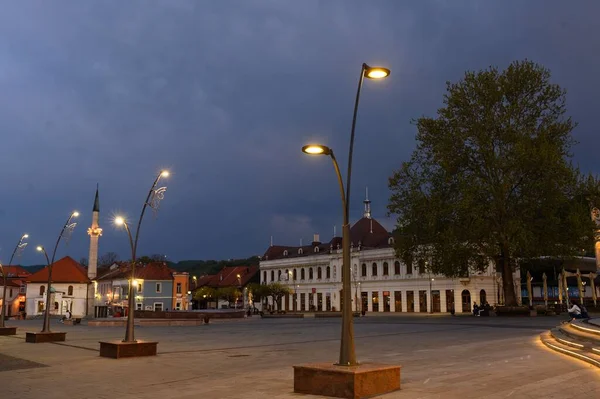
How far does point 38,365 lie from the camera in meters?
17.8

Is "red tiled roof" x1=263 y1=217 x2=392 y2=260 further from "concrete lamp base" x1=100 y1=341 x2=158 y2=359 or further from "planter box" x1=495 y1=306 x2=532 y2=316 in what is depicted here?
"concrete lamp base" x1=100 y1=341 x2=158 y2=359

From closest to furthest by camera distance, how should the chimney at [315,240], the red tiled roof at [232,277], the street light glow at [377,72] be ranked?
1. the street light glow at [377,72]
2. the chimney at [315,240]
3. the red tiled roof at [232,277]

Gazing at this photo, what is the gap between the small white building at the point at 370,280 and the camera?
241 feet

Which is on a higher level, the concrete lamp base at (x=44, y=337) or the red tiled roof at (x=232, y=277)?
the red tiled roof at (x=232, y=277)

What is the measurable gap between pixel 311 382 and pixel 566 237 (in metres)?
36.1

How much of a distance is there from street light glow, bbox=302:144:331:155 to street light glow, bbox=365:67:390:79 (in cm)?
181

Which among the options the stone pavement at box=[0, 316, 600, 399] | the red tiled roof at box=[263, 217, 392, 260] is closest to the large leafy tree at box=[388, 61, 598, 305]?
the stone pavement at box=[0, 316, 600, 399]

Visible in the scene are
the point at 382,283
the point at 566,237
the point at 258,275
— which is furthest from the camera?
the point at 258,275

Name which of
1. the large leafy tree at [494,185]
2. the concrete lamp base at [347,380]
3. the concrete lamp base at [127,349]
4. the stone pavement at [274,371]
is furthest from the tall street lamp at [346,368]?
the large leafy tree at [494,185]

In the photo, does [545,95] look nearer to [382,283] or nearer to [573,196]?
[573,196]

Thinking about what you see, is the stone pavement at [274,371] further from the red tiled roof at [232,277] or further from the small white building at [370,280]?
the red tiled roof at [232,277]

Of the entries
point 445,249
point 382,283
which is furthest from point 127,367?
point 382,283

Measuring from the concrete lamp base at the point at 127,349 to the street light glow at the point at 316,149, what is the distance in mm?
11865

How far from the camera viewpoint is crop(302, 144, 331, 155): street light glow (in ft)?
37.8
